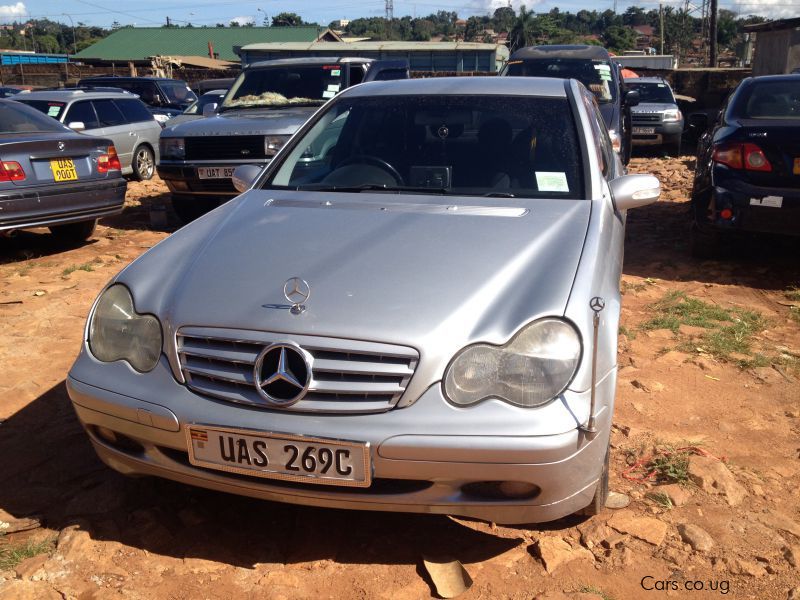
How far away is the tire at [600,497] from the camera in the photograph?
2.76 meters

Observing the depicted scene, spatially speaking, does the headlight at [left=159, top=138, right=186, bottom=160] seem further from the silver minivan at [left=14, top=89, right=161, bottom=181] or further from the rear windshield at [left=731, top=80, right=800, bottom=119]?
the rear windshield at [left=731, top=80, right=800, bottom=119]

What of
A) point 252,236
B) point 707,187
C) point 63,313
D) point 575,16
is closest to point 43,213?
point 63,313

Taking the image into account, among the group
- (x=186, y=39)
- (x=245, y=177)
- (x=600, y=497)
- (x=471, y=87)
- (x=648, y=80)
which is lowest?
(x=600, y=497)

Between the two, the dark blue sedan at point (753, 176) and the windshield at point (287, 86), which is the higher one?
the windshield at point (287, 86)

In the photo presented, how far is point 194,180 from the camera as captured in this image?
8.30 meters

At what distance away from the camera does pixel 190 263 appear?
3.00m

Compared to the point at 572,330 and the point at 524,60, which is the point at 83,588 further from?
the point at 524,60

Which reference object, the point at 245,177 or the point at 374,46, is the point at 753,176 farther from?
the point at 374,46

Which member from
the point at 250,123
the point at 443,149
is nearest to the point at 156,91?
the point at 250,123

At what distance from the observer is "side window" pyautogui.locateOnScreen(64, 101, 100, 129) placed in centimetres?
1091

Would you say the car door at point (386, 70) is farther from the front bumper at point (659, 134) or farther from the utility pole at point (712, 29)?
the utility pole at point (712, 29)

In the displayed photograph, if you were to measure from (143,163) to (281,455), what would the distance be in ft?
35.4

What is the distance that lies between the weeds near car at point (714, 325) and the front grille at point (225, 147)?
4291mm

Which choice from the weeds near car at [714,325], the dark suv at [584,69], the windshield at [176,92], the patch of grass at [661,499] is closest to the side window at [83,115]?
the dark suv at [584,69]
